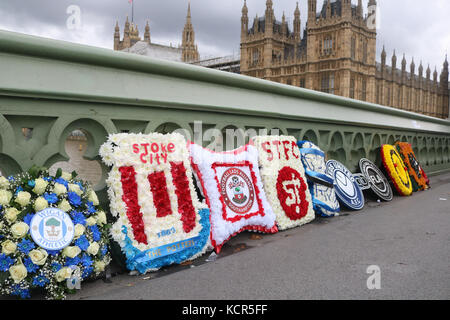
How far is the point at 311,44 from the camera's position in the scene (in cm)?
6309

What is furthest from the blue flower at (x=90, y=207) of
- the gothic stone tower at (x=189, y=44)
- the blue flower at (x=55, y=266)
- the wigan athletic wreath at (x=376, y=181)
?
the gothic stone tower at (x=189, y=44)

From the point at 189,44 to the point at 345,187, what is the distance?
304ft

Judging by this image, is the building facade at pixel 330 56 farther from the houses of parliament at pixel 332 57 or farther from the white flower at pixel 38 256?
the white flower at pixel 38 256

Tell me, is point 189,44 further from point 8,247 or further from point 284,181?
Answer: point 8,247

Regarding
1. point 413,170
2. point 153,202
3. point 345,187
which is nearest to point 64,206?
point 153,202

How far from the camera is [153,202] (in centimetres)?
249

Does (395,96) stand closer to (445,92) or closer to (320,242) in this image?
(445,92)

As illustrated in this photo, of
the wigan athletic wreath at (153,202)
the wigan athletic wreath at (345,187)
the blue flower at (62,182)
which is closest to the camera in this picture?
the blue flower at (62,182)

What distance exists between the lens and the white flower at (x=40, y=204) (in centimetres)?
197

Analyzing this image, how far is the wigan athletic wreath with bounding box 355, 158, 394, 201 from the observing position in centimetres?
520

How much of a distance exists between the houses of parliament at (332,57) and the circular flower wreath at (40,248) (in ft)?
200

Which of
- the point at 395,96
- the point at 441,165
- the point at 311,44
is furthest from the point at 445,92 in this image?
the point at 441,165

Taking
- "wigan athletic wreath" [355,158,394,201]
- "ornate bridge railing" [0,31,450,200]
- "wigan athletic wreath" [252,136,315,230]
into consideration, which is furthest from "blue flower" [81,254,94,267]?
"wigan athletic wreath" [355,158,394,201]

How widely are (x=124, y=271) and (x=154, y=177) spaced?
0.61 meters
